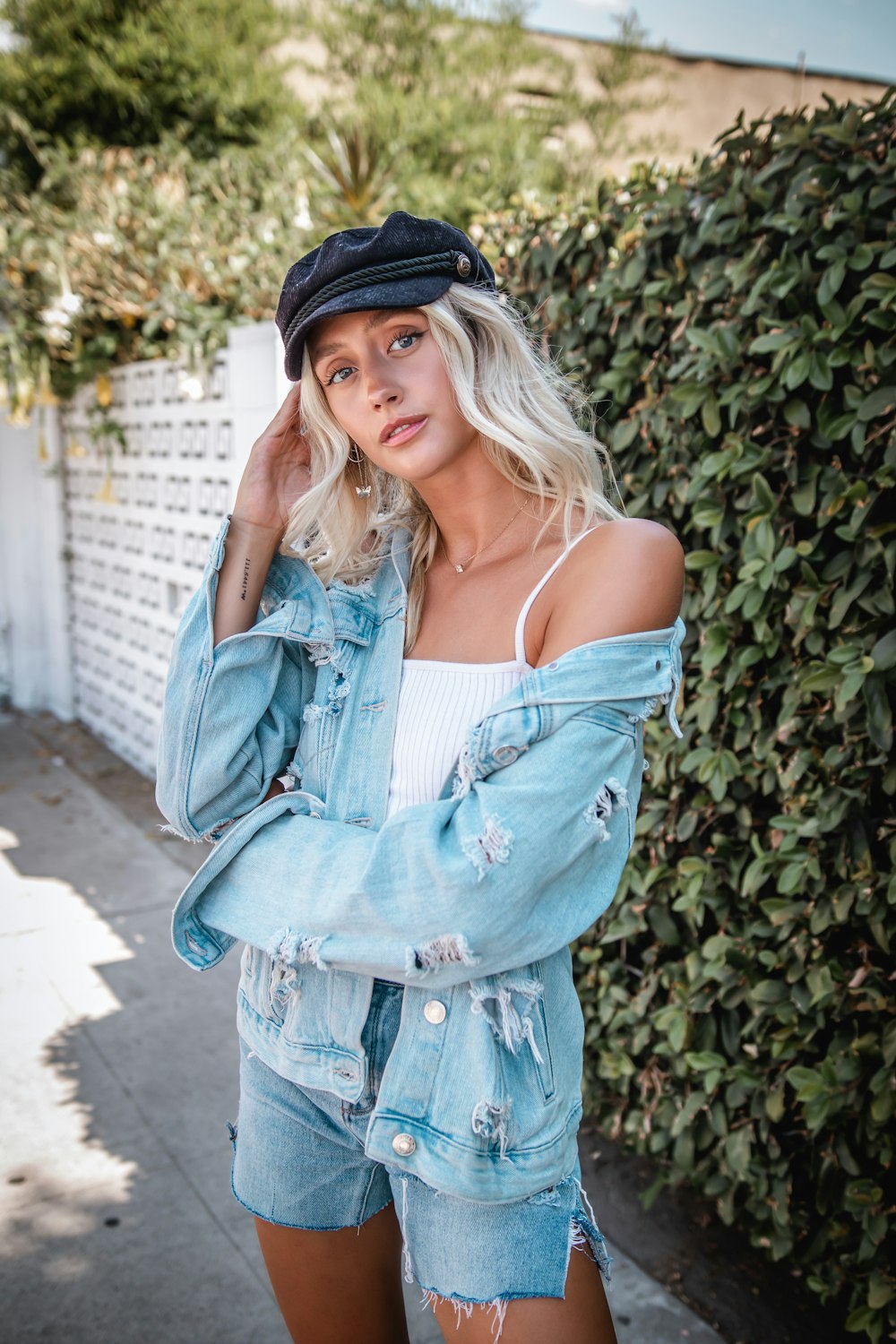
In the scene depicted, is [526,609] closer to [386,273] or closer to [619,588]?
[619,588]

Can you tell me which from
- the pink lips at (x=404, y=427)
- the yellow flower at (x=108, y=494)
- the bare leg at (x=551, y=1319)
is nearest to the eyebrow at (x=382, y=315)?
the pink lips at (x=404, y=427)

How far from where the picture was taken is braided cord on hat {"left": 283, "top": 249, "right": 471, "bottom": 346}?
4.75 feet

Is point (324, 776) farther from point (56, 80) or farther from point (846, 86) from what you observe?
point (846, 86)

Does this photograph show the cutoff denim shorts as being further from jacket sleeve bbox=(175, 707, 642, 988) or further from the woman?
jacket sleeve bbox=(175, 707, 642, 988)

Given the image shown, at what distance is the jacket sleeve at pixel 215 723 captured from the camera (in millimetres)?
1504

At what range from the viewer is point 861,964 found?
2125 mm

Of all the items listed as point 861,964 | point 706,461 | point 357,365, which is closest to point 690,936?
point 861,964

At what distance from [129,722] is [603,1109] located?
14.9ft

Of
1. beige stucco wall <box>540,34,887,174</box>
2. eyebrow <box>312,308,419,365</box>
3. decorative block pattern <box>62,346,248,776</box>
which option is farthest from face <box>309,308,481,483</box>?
beige stucco wall <box>540,34,887,174</box>

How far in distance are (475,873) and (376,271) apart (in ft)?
2.76

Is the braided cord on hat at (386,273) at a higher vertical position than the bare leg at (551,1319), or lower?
higher

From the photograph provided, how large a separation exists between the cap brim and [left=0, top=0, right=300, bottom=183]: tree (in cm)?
865

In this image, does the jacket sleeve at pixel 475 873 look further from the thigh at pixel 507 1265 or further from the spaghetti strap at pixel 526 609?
the thigh at pixel 507 1265

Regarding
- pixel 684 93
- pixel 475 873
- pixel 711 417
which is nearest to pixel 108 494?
pixel 711 417
